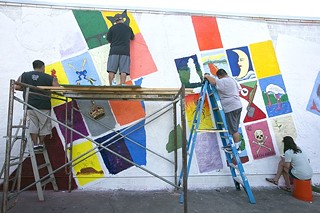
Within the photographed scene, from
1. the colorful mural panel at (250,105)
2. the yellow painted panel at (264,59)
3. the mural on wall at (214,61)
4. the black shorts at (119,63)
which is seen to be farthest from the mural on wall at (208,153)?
the black shorts at (119,63)

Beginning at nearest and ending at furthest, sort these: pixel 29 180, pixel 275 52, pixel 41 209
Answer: pixel 41 209
pixel 29 180
pixel 275 52

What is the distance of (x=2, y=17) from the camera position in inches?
169

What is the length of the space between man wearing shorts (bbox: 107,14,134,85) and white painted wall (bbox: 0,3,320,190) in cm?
53

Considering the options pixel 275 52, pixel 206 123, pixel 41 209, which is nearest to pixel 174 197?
pixel 206 123

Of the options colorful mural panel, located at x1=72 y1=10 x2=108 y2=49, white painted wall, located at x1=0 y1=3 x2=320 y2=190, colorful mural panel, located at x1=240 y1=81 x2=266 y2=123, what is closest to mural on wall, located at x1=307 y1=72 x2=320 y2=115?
white painted wall, located at x1=0 y1=3 x2=320 y2=190

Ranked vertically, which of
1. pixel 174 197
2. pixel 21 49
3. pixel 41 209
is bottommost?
pixel 174 197

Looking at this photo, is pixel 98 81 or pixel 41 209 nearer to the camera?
pixel 41 209

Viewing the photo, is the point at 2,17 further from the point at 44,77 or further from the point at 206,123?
the point at 206,123

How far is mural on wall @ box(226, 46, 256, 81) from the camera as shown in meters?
4.61

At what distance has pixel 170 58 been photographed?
451 centimetres

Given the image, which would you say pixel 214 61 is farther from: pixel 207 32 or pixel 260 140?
pixel 260 140

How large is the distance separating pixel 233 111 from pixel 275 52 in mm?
1888

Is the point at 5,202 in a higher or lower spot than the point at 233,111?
lower

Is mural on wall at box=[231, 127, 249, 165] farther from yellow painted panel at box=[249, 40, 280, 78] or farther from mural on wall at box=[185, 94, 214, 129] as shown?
yellow painted panel at box=[249, 40, 280, 78]
